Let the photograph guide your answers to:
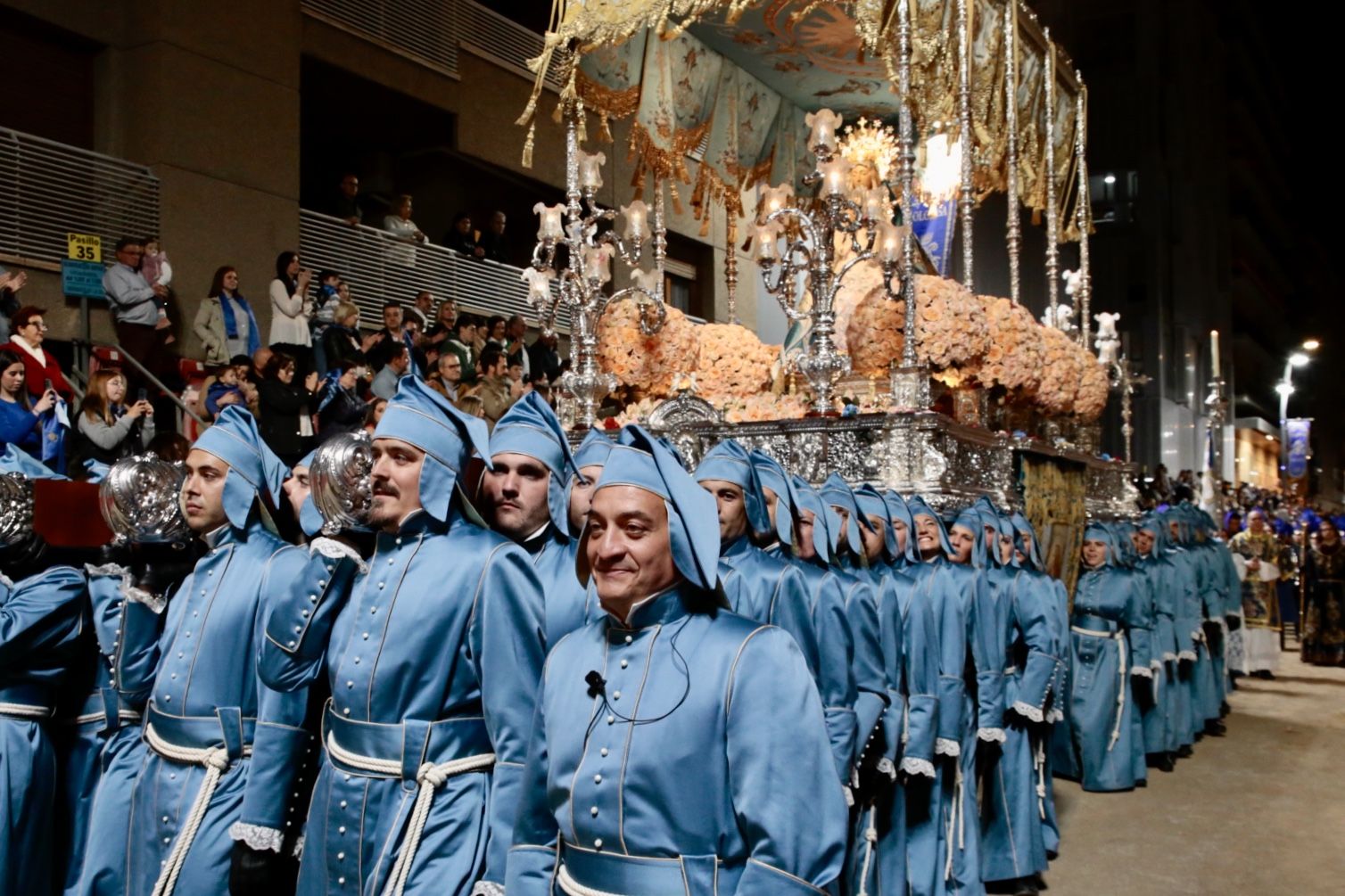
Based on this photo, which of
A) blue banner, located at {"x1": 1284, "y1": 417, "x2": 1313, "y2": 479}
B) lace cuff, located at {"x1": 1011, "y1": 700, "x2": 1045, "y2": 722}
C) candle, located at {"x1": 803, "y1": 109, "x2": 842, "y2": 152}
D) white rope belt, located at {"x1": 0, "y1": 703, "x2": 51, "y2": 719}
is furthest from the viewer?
blue banner, located at {"x1": 1284, "y1": 417, "x2": 1313, "y2": 479}

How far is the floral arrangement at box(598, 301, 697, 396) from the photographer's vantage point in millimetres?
10125

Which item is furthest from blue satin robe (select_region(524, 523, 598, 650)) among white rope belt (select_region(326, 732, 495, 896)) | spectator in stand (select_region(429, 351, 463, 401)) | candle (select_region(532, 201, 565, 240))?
spectator in stand (select_region(429, 351, 463, 401))

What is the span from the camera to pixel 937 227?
12391 millimetres

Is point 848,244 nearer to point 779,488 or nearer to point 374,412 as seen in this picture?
point 374,412

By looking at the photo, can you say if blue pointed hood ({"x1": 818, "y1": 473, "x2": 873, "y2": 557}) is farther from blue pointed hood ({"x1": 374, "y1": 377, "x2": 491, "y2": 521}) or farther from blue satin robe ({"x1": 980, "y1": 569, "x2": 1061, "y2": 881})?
blue pointed hood ({"x1": 374, "y1": 377, "x2": 491, "y2": 521})

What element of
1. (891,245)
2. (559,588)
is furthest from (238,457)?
(891,245)

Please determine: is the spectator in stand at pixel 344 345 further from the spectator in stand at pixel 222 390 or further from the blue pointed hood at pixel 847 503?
the blue pointed hood at pixel 847 503

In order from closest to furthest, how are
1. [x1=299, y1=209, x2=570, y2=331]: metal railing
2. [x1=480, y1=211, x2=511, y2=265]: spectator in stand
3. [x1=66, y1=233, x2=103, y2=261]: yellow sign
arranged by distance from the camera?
[x1=66, y1=233, x2=103, y2=261]: yellow sign
[x1=299, y1=209, x2=570, y2=331]: metal railing
[x1=480, y1=211, x2=511, y2=265]: spectator in stand

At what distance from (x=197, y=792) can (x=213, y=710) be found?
0.85ft

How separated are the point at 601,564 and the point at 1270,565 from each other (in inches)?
641

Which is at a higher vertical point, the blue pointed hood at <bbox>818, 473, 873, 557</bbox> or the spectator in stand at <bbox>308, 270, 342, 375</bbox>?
the spectator in stand at <bbox>308, 270, 342, 375</bbox>

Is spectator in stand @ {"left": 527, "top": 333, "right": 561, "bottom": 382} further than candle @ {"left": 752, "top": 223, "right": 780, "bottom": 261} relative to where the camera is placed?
Yes

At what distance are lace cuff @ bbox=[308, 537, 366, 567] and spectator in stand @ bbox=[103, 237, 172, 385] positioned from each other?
26.0ft

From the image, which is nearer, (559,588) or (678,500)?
(678,500)
